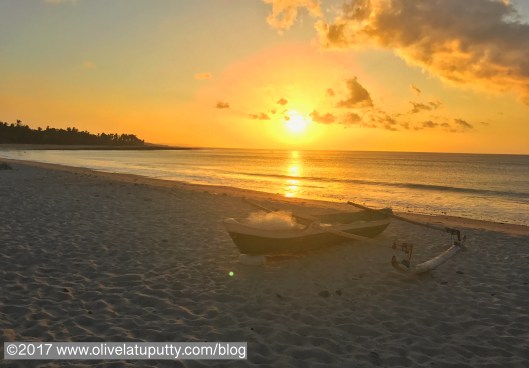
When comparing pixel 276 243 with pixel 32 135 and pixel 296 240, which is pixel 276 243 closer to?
pixel 296 240

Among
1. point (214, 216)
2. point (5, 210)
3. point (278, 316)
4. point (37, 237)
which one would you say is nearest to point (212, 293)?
point (278, 316)

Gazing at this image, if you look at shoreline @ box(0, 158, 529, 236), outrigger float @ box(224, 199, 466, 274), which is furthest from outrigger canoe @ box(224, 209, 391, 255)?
shoreline @ box(0, 158, 529, 236)

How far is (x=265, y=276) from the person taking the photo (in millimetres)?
9156

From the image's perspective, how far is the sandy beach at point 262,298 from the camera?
594 cm

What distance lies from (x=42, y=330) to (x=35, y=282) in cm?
237

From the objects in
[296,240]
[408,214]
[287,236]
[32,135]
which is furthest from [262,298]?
[32,135]

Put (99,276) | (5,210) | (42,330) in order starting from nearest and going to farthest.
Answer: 1. (42,330)
2. (99,276)
3. (5,210)

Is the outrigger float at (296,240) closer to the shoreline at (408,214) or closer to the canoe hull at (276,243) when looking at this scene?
the canoe hull at (276,243)

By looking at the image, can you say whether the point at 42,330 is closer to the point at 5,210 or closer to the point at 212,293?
the point at 212,293

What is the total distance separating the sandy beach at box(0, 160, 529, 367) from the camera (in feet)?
19.5

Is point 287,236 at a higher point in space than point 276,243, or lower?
higher

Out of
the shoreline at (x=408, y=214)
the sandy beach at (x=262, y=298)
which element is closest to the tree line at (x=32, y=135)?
the shoreline at (x=408, y=214)

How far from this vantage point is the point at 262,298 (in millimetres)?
7805

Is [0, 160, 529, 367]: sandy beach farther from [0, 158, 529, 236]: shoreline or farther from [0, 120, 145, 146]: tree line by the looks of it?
[0, 120, 145, 146]: tree line
